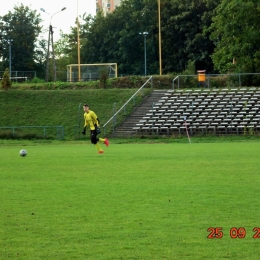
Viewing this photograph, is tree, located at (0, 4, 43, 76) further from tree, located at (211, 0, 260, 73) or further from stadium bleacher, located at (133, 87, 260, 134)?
stadium bleacher, located at (133, 87, 260, 134)

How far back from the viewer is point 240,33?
2376 inches

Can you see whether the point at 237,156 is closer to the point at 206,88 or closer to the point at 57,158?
the point at 57,158

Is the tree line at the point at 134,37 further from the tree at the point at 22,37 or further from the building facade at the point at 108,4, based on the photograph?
the building facade at the point at 108,4

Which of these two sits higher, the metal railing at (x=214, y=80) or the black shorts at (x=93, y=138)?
the metal railing at (x=214, y=80)

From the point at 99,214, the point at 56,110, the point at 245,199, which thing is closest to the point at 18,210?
the point at 99,214

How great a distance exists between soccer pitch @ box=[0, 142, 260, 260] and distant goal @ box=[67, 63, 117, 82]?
48.7 metres

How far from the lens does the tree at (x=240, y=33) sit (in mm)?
59062

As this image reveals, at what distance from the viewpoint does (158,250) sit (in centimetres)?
956

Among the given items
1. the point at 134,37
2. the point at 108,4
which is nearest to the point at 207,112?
the point at 134,37
